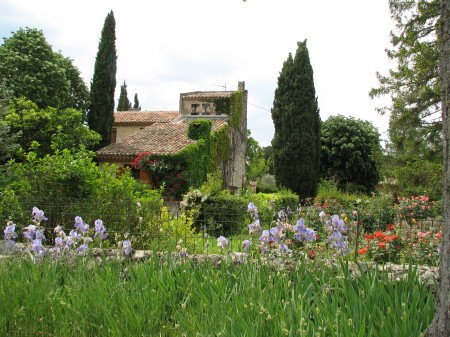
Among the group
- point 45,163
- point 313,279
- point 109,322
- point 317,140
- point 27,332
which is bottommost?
point 27,332

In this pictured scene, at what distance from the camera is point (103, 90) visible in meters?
25.5

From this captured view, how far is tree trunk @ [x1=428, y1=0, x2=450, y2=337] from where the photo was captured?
85.5 inches

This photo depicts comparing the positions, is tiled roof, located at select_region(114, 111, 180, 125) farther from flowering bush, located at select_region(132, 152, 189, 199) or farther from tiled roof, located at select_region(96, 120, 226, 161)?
flowering bush, located at select_region(132, 152, 189, 199)

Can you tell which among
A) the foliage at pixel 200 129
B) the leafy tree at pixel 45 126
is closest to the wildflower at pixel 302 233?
the foliage at pixel 200 129

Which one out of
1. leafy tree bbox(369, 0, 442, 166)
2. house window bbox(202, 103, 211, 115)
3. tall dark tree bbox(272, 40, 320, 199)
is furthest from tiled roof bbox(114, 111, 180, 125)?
leafy tree bbox(369, 0, 442, 166)

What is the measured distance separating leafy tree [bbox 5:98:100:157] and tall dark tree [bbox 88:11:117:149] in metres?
1.57

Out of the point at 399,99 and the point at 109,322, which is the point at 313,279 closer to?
the point at 109,322

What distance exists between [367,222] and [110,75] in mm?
20220

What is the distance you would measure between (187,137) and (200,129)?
46.2 inches

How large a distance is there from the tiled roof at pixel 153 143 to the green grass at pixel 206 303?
15.9m

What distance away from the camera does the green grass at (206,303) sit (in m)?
2.22

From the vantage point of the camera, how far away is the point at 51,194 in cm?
677

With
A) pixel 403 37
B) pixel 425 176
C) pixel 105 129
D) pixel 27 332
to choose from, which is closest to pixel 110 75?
pixel 105 129

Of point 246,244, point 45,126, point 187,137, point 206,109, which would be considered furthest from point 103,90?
point 246,244
